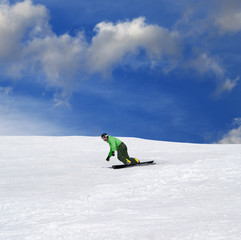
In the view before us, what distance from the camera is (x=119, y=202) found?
7.50 metres

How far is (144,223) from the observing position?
576cm

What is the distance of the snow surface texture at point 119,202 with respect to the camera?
5362mm

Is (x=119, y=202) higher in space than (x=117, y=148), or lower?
lower

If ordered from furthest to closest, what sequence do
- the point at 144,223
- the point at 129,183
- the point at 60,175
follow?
the point at 60,175, the point at 129,183, the point at 144,223

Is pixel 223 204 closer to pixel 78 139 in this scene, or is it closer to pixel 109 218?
pixel 109 218

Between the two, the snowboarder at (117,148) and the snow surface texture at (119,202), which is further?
the snowboarder at (117,148)

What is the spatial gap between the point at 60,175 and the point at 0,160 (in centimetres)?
515

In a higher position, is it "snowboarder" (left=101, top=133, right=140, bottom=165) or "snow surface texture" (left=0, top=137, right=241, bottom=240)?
"snowboarder" (left=101, top=133, right=140, bottom=165)

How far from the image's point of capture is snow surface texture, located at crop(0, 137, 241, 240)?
5362mm

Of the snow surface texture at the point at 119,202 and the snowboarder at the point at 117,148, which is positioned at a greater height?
the snowboarder at the point at 117,148

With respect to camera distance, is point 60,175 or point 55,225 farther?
point 60,175

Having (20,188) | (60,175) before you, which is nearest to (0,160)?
(60,175)

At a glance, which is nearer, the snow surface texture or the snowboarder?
the snow surface texture

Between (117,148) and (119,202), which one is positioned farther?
(117,148)
